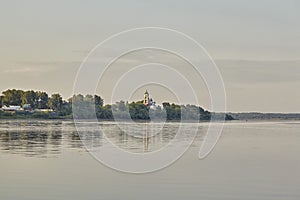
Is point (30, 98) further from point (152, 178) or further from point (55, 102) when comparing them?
point (152, 178)

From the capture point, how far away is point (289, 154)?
30953 millimetres

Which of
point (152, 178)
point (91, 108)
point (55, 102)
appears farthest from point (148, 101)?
point (152, 178)

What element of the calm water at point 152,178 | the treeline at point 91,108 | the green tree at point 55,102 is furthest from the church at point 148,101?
the calm water at point 152,178

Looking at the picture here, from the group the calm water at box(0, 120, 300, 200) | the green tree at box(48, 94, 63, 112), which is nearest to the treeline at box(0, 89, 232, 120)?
the green tree at box(48, 94, 63, 112)

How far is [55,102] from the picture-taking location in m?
128

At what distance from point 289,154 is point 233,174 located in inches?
396

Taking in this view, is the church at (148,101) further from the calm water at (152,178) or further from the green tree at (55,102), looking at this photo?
the calm water at (152,178)

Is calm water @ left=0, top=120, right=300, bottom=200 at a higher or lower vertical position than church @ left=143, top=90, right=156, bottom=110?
lower

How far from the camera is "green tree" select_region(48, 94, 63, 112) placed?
127 metres

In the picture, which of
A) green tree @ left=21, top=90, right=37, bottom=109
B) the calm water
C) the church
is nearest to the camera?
the calm water

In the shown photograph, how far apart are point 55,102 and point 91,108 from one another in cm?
1755

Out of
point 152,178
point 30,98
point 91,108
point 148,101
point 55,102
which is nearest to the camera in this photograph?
point 152,178

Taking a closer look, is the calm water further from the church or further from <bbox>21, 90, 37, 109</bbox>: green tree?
<bbox>21, 90, 37, 109</bbox>: green tree

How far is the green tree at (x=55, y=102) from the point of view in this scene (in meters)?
127
